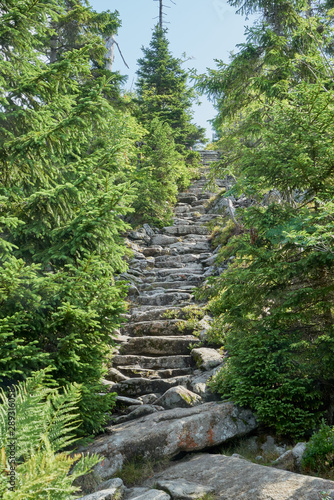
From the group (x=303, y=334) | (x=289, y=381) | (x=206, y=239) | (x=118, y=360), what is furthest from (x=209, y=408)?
(x=206, y=239)

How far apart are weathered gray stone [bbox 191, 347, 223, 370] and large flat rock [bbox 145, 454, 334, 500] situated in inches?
120

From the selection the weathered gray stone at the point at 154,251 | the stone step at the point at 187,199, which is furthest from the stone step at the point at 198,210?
the weathered gray stone at the point at 154,251

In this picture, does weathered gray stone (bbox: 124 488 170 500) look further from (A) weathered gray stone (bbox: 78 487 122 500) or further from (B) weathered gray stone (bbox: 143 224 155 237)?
(B) weathered gray stone (bbox: 143 224 155 237)

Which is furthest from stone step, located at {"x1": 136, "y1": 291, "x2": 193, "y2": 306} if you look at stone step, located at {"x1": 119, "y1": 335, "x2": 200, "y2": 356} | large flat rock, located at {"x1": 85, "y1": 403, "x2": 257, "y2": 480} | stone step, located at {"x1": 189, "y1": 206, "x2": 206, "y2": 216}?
stone step, located at {"x1": 189, "y1": 206, "x2": 206, "y2": 216}

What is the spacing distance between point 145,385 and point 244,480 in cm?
439

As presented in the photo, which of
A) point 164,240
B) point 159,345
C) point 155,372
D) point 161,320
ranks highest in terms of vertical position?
point 164,240

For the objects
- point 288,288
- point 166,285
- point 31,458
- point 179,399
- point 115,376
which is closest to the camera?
point 31,458

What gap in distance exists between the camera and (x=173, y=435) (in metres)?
6.16

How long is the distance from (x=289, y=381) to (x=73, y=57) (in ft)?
20.1

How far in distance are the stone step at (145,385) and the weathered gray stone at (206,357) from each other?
0.49 metres

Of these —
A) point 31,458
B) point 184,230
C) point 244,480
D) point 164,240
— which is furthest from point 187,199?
point 31,458

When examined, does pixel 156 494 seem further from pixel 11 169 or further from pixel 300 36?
pixel 300 36

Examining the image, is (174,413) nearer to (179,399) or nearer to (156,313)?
(179,399)

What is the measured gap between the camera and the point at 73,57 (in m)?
5.93
